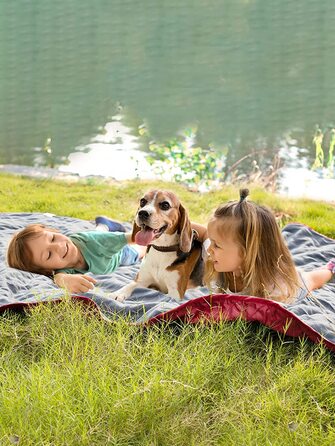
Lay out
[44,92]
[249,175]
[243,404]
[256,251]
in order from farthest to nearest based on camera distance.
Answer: [44,92]
[249,175]
[256,251]
[243,404]

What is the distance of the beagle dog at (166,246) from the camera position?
120 inches

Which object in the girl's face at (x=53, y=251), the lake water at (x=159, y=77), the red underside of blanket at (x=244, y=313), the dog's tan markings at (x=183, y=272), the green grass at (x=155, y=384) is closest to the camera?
the green grass at (x=155, y=384)

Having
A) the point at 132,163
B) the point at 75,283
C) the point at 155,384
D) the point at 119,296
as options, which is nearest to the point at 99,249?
the point at 75,283

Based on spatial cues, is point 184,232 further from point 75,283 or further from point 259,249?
point 75,283

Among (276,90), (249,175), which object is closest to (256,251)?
(249,175)

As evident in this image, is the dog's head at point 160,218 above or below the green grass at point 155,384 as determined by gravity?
above

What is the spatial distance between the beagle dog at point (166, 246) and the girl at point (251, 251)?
0.46ft

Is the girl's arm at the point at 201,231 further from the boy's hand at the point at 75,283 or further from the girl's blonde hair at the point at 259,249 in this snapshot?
the boy's hand at the point at 75,283

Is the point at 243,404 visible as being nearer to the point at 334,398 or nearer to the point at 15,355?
the point at 334,398

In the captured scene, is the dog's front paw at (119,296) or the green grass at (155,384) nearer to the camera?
the green grass at (155,384)

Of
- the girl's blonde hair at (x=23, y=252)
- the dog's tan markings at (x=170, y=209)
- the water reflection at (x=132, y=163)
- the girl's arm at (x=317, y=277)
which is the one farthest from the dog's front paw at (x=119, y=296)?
the water reflection at (x=132, y=163)

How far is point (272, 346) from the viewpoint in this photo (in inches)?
105

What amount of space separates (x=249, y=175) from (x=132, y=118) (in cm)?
139

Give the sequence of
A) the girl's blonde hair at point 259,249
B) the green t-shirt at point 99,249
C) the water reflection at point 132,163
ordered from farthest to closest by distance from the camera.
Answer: the water reflection at point 132,163 → the green t-shirt at point 99,249 → the girl's blonde hair at point 259,249
